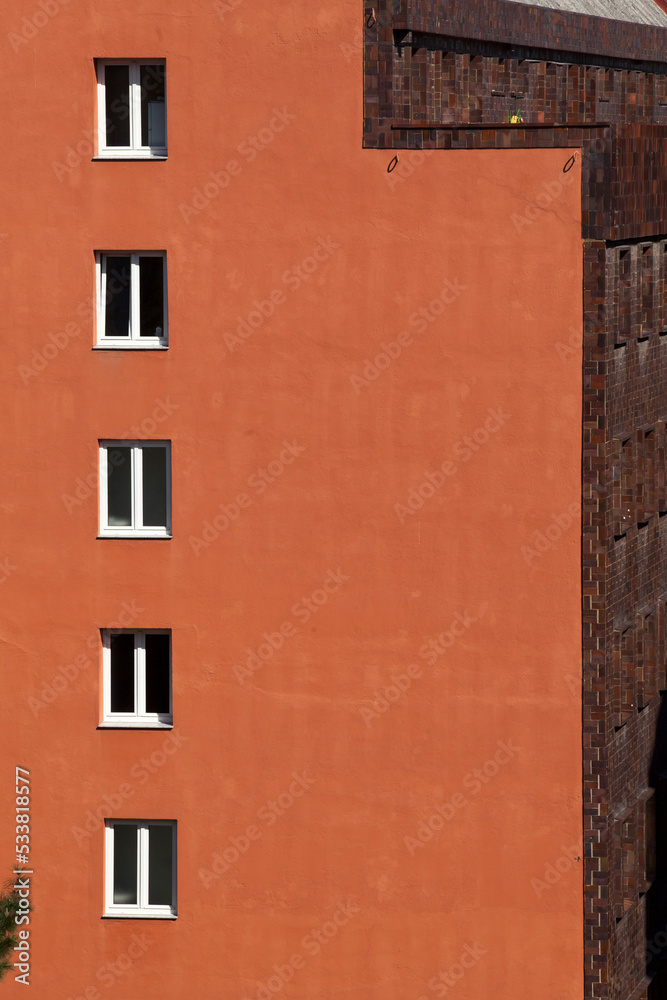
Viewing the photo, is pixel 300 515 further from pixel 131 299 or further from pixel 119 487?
pixel 131 299

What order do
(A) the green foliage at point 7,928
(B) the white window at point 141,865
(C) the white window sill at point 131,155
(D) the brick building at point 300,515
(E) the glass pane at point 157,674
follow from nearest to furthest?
(A) the green foliage at point 7,928 < (D) the brick building at point 300,515 < (C) the white window sill at point 131,155 < (E) the glass pane at point 157,674 < (B) the white window at point 141,865

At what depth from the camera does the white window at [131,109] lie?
39094 millimetres

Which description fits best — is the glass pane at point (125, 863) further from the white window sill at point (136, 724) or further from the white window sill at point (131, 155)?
the white window sill at point (131, 155)

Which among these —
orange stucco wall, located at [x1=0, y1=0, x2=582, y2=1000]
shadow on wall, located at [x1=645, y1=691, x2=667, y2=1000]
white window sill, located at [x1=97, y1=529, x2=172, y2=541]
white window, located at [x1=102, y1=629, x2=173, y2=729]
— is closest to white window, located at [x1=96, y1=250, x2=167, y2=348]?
orange stucco wall, located at [x1=0, y1=0, x2=582, y2=1000]

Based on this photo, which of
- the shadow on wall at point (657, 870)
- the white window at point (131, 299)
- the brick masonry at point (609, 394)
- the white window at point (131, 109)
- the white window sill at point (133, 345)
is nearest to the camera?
the brick masonry at point (609, 394)

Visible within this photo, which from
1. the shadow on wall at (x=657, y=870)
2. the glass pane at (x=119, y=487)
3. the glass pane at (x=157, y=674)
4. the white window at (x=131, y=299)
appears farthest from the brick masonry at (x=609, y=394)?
the glass pane at (x=157, y=674)

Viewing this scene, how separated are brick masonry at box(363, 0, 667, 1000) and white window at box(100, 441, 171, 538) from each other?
7.62 metres

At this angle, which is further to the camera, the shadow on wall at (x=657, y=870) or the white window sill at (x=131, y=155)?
the shadow on wall at (x=657, y=870)

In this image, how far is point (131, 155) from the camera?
128 feet

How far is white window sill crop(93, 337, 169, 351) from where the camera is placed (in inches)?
1545

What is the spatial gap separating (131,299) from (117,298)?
34 centimetres

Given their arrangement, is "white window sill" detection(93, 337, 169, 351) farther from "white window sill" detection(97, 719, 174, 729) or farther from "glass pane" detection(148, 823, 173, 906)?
"glass pane" detection(148, 823, 173, 906)

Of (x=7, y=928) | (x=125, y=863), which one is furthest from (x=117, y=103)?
(x=7, y=928)

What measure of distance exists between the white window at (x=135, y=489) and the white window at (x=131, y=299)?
2.12 meters
